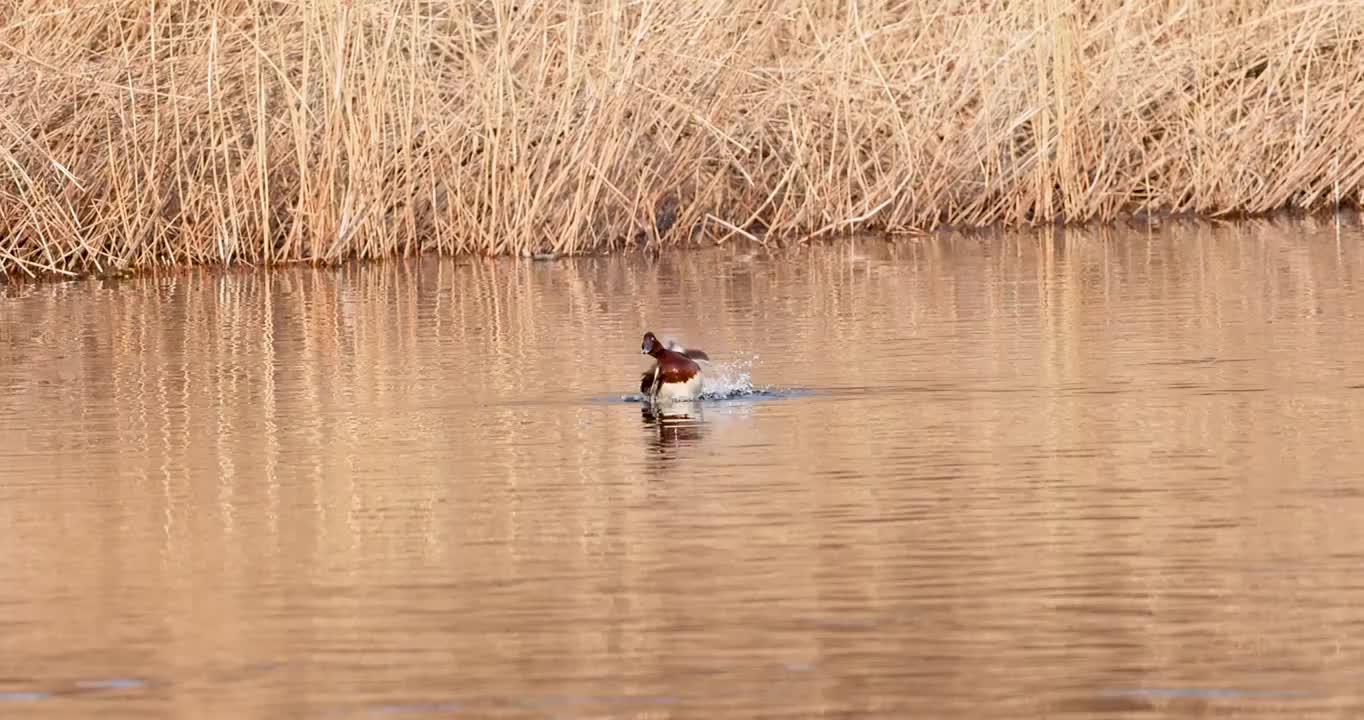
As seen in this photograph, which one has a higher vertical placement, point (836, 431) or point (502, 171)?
point (502, 171)

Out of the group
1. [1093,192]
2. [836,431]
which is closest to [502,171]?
[1093,192]

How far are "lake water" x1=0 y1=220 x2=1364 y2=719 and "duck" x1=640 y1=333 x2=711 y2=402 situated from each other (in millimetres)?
102

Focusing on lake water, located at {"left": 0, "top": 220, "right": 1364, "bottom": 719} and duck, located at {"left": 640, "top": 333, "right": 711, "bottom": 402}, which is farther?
duck, located at {"left": 640, "top": 333, "right": 711, "bottom": 402}

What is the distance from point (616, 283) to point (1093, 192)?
4.32 m

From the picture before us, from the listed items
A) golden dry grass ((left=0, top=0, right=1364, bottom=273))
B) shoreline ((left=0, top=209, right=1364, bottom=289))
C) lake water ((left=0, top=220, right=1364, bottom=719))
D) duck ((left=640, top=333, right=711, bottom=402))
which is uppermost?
golden dry grass ((left=0, top=0, right=1364, bottom=273))

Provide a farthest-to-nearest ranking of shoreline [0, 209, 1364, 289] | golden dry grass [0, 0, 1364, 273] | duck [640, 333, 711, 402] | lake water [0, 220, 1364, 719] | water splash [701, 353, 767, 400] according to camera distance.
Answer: shoreline [0, 209, 1364, 289]
golden dry grass [0, 0, 1364, 273]
water splash [701, 353, 767, 400]
duck [640, 333, 711, 402]
lake water [0, 220, 1364, 719]

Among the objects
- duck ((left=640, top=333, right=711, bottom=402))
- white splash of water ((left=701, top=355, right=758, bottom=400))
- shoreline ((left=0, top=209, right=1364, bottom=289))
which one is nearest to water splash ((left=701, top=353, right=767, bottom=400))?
white splash of water ((left=701, top=355, right=758, bottom=400))

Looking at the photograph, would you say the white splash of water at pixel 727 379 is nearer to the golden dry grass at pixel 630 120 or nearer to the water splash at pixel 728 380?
the water splash at pixel 728 380

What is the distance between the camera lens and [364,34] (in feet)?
53.6

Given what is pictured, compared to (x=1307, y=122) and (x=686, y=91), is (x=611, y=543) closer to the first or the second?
(x=686, y=91)

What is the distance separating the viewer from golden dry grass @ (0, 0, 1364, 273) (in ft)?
53.0

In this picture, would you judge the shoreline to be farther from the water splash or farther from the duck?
the duck

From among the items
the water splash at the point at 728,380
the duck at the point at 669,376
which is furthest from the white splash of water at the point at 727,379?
the duck at the point at 669,376

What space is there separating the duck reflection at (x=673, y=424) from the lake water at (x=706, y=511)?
0.09ft
